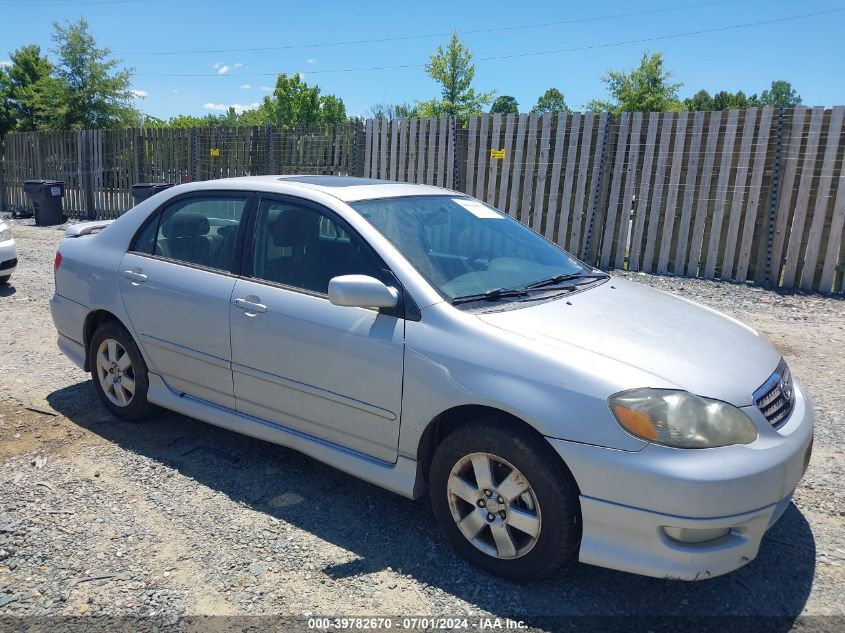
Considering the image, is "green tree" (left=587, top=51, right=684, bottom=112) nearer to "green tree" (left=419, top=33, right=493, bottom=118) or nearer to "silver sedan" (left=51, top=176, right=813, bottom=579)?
"green tree" (left=419, top=33, right=493, bottom=118)

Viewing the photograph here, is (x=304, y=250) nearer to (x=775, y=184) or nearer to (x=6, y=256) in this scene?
(x=6, y=256)

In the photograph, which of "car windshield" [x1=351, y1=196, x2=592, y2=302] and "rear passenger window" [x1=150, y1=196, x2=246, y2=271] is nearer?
"car windshield" [x1=351, y1=196, x2=592, y2=302]

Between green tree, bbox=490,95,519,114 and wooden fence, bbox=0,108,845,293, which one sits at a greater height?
green tree, bbox=490,95,519,114

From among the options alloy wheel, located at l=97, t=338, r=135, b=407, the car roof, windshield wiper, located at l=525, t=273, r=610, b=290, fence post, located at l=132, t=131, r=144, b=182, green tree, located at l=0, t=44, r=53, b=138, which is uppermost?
green tree, located at l=0, t=44, r=53, b=138

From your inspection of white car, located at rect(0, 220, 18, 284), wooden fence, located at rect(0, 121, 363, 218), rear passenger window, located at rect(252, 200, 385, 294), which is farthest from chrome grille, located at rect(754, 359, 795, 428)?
wooden fence, located at rect(0, 121, 363, 218)

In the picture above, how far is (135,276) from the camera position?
421 centimetres

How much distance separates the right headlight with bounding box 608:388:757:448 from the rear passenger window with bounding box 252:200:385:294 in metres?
1.36

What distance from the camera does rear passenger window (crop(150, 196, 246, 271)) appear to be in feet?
12.9

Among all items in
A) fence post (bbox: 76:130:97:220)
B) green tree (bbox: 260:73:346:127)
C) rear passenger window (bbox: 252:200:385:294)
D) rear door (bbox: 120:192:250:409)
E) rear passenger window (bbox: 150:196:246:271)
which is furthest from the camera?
green tree (bbox: 260:73:346:127)

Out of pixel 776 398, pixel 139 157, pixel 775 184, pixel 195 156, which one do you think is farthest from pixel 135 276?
pixel 139 157

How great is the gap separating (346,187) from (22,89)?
38050 mm

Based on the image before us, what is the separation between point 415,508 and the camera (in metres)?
3.50

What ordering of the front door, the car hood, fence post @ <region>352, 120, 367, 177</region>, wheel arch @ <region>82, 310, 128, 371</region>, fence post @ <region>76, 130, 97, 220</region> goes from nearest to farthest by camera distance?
the car hood, the front door, wheel arch @ <region>82, 310, 128, 371</region>, fence post @ <region>352, 120, 367, 177</region>, fence post @ <region>76, 130, 97, 220</region>

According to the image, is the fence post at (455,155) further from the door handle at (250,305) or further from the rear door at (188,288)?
the door handle at (250,305)
